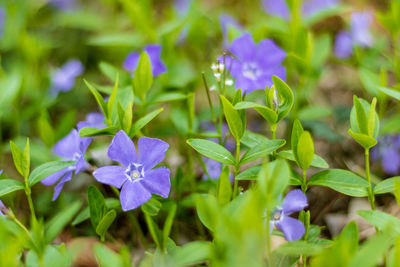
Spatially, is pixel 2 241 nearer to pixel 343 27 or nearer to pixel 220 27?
pixel 220 27

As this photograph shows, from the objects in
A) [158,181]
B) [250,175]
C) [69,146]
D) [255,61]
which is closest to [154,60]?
[255,61]

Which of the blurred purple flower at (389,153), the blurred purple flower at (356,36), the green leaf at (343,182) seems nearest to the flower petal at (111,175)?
the green leaf at (343,182)

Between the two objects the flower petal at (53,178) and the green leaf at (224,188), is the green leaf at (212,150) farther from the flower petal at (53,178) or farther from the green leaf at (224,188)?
the flower petal at (53,178)

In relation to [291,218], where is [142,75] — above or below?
above

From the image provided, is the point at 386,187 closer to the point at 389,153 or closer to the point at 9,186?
the point at 389,153

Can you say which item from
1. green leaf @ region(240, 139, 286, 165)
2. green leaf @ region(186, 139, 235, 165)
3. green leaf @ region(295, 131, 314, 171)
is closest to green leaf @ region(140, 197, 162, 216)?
green leaf @ region(186, 139, 235, 165)
